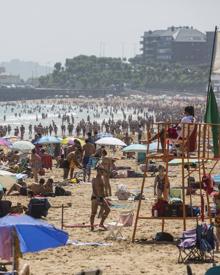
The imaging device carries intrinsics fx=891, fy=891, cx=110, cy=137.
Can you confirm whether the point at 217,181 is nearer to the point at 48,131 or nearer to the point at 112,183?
the point at 112,183

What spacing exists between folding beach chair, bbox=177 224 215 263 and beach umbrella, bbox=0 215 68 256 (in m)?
2.96

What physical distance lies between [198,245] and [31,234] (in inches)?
132

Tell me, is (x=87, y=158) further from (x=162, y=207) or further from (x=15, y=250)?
(x=15, y=250)

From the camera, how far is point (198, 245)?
12.6 meters

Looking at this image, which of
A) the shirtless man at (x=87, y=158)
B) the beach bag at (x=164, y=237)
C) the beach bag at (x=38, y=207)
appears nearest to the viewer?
the beach bag at (x=164, y=237)

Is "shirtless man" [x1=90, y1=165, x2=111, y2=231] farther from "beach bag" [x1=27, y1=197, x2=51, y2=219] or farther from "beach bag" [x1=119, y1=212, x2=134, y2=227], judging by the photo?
"beach bag" [x1=27, y1=197, x2=51, y2=219]

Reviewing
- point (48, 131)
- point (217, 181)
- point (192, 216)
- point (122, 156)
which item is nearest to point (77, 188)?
point (217, 181)

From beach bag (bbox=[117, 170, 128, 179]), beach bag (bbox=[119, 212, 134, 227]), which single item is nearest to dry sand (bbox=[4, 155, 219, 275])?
beach bag (bbox=[119, 212, 134, 227])

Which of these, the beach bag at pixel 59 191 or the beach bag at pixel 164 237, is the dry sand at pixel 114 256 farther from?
the beach bag at pixel 59 191

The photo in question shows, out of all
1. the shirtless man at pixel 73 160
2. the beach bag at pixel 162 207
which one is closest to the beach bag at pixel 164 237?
the beach bag at pixel 162 207

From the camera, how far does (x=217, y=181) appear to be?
18.8 m

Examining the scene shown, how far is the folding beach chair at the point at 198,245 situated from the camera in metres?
12.6

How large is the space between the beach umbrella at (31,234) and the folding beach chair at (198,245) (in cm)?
296

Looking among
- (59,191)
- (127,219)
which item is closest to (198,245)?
(127,219)
